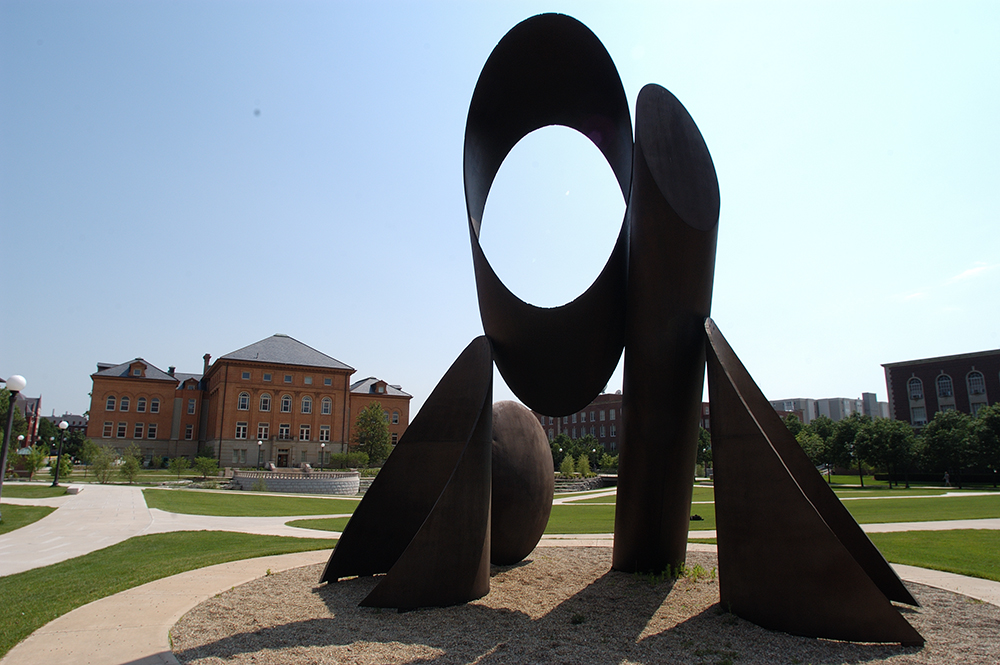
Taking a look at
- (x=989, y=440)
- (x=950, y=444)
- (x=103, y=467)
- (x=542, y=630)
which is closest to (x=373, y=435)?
(x=103, y=467)

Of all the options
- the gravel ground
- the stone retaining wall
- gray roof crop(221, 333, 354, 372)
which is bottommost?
the stone retaining wall

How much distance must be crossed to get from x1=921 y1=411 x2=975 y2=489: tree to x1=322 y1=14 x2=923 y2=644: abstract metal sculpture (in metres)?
56.0

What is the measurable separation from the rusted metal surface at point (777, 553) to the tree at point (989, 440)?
5661 cm

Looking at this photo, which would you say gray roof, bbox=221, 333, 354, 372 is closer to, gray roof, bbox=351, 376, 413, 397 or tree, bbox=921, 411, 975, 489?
gray roof, bbox=351, 376, 413, 397

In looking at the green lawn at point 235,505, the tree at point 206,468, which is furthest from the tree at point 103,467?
the green lawn at point 235,505

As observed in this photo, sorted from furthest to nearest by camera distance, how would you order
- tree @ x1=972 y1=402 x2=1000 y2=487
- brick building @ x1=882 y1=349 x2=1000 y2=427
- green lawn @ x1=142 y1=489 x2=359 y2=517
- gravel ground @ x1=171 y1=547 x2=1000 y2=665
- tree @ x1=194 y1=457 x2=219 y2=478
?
1. brick building @ x1=882 y1=349 x2=1000 y2=427
2. tree @ x1=972 y1=402 x2=1000 y2=487
3. tree @ x1=194 y1=457 x2=219 y2=478
4. green lawn @ x1=142 y1=489 x2=359 y2=517
5. gravel ground @ x1=171 y1=547 x2=1000 y2=665

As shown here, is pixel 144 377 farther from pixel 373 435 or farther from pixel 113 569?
pixel 113 569

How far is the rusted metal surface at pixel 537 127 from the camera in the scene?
8.71 meters

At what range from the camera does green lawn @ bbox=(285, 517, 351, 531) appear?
59.7 feet

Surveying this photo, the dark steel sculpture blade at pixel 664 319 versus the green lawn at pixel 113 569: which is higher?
the dark steel sculpture blade at pixel 664 319

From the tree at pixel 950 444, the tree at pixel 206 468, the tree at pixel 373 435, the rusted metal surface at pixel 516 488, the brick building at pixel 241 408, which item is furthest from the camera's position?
the tree at pixel 373 435

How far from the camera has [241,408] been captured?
6744 cm

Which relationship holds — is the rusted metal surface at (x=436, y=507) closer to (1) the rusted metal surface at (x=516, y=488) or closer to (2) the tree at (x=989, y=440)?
(1) the rusted metal surface at (x=516, y=488)

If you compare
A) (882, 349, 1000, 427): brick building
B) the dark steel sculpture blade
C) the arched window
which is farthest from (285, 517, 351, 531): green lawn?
the arched window
